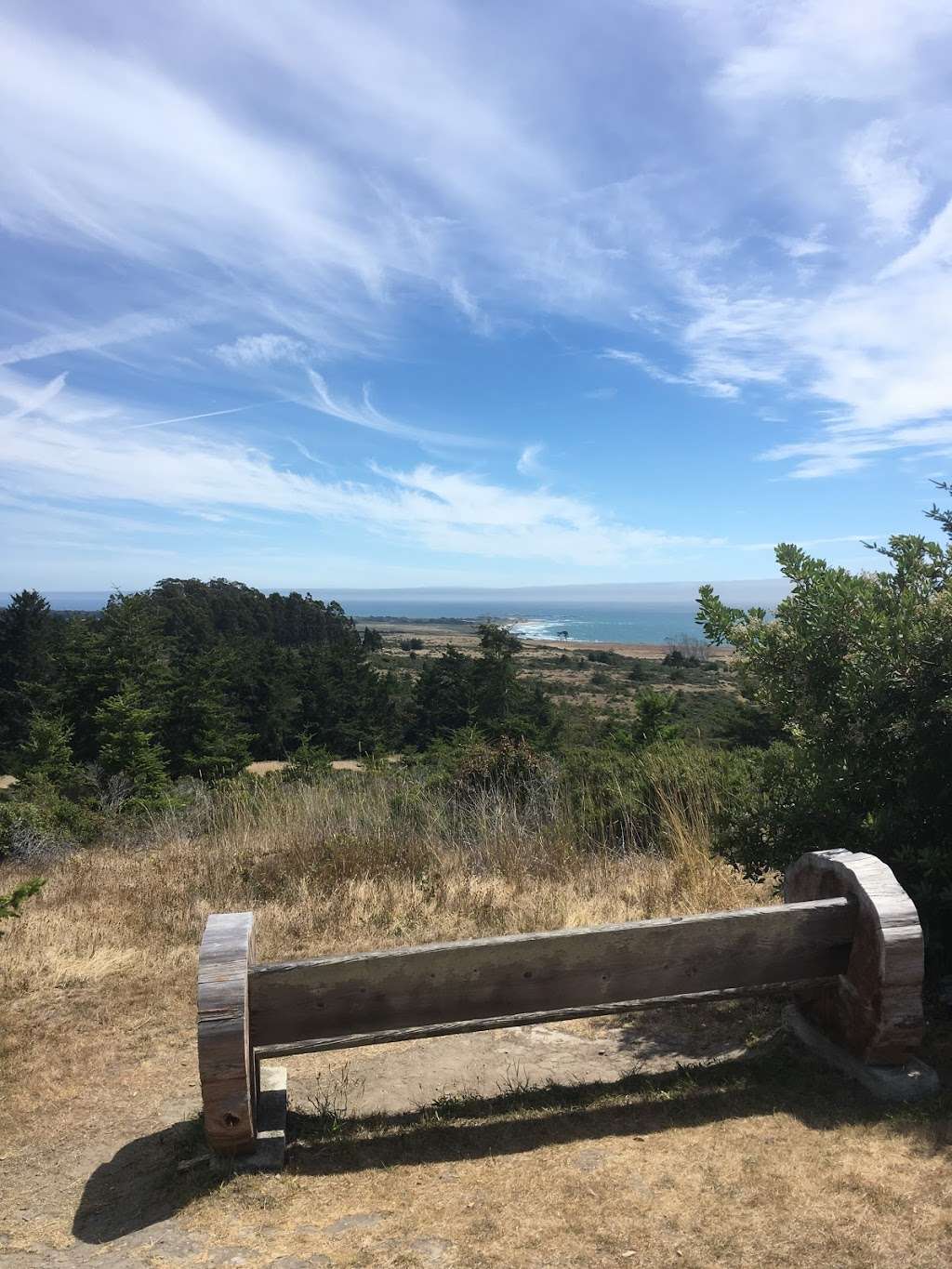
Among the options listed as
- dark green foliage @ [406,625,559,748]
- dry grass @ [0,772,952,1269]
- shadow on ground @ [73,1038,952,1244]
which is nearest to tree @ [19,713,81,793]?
dark green foliage @ [406,625,559,748]

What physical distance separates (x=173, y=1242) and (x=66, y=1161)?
2.84 feet

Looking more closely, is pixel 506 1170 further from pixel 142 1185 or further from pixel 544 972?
pixel 142 1185

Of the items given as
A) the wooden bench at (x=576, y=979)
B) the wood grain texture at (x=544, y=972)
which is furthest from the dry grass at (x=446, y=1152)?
the wood grain texture at (x=544, y=972)

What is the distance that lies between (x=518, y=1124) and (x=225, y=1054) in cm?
111

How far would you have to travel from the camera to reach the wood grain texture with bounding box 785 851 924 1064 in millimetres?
2980

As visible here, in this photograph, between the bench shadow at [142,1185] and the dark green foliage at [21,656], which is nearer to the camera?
the bench shadow at [142,1185]

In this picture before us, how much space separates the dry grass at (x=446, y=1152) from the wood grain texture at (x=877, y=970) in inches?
8.2

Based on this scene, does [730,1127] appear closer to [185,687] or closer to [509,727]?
[509,727]

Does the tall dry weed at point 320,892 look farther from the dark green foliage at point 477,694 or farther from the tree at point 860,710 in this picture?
the dark green foliage at point 477,694

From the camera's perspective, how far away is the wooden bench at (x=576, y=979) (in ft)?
9.30

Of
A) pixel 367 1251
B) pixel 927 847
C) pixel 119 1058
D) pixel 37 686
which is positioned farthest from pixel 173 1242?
pixel 37 686

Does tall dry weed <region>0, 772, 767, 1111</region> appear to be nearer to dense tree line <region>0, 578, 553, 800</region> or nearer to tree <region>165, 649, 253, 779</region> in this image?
dense tree line <region>0, 578, 553, 800</region>

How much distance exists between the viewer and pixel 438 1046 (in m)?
3.89

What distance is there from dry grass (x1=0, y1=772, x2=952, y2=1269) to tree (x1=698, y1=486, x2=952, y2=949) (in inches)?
36.0
